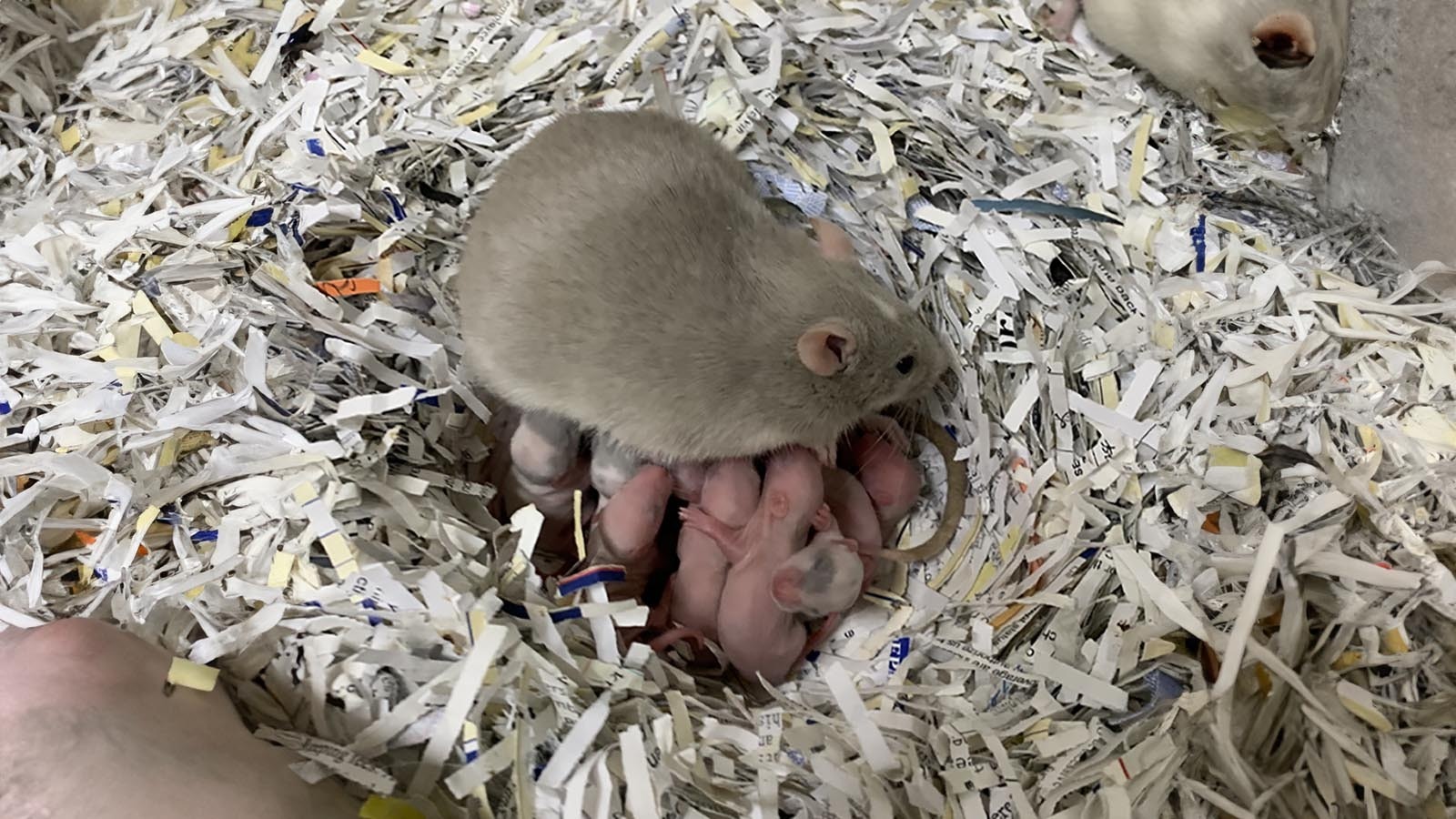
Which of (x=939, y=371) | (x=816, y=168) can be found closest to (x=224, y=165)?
(x=816, y=168)

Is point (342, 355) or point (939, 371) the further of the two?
point (939, 371)

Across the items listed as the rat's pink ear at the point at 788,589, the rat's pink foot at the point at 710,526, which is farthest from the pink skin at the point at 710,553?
the rat's pink ear at the point at 788,589

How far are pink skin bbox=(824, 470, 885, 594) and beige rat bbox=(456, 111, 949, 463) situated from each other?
165 millimetres

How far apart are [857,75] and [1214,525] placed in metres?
1.41

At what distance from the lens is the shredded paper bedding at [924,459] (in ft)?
5.37

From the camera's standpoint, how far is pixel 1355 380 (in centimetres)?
199

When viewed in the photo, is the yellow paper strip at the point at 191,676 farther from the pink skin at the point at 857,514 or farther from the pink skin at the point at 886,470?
the pink skin at the point at 886,470

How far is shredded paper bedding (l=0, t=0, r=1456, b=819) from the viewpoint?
5.37ft

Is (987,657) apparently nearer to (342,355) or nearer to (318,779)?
(318,779)

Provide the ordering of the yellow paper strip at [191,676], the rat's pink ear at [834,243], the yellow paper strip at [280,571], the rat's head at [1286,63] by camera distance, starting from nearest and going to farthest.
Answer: the yellow paper strip at [191,676]
the yellow paper strip at [280,571]
the rat's head at [1286,63]
the rat's pink ear at [834,243]

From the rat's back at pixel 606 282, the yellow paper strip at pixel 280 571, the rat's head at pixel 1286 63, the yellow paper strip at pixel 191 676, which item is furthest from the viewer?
the rat's head at pixel 1286 63

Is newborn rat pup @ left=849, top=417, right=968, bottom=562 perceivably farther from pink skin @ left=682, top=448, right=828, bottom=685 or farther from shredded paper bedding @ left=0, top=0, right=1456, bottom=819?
pink skin @ left=682, top=448, right=828, bottom=685

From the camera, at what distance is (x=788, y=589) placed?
6.52ft

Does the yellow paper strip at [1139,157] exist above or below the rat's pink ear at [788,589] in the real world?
above
